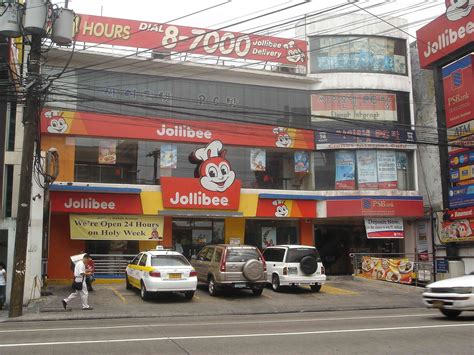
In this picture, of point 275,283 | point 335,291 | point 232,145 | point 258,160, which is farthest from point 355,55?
point 275,283

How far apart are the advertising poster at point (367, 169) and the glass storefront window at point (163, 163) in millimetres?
2613

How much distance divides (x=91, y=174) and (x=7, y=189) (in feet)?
18.8

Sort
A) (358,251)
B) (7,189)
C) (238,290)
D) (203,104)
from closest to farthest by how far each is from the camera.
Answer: (7,189) → (238,290) → (203,104) → (358,251)

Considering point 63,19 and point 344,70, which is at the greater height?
point 344,70

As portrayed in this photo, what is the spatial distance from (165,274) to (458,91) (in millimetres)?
15858

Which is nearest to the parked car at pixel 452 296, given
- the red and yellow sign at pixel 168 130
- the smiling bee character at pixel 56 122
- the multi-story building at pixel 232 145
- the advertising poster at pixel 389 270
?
the advertising poster at pixel 389 270

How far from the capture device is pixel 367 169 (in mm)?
26672

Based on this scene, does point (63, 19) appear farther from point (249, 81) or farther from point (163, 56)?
point (249, 81)

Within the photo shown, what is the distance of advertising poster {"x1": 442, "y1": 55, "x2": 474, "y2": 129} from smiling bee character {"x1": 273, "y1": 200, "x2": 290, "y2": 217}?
8.63 m

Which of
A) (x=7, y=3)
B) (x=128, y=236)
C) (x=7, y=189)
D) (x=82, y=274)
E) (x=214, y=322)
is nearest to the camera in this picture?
(x=214, y=322)

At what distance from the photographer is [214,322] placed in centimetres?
1323

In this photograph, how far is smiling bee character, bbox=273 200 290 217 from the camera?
26.3m

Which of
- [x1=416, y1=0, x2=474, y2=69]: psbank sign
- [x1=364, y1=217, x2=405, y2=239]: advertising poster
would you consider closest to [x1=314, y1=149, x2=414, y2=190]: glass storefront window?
[x1=364, y1=217, x2=405, y2=239]: advertising poster

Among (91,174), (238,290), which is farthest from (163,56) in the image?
(238,290)
